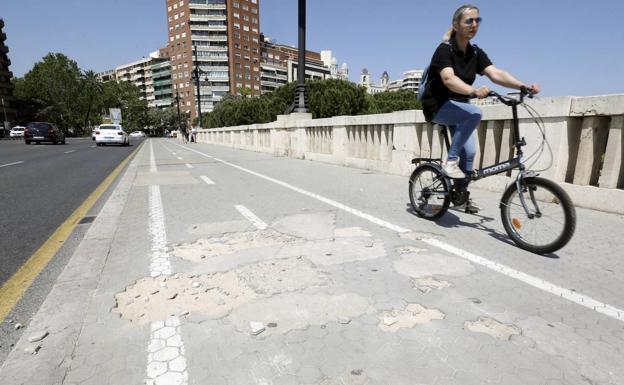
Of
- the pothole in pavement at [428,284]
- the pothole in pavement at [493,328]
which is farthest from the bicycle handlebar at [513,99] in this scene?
the pothole in pavement at [493,328]

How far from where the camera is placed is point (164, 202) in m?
5.41

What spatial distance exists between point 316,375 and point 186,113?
121 metres

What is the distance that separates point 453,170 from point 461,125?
0.49 metres

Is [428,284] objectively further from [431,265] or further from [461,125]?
[461,125]

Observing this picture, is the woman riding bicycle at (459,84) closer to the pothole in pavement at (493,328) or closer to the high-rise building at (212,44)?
the pothole in pavement at (493,328)

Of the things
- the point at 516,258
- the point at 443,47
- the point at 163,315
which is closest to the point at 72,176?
the point at 163,315

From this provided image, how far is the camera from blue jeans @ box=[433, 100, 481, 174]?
3.58m

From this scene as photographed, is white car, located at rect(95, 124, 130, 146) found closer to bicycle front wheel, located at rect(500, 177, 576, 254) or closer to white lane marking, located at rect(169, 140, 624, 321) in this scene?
white lane marking, located at rect(169, 140, 624, 321)

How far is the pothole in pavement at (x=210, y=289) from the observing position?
214cm

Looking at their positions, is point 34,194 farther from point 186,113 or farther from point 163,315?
point 186,113

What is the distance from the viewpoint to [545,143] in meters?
5.10

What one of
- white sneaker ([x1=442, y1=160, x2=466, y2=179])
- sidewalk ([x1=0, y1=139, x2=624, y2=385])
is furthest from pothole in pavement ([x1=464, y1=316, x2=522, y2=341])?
white sneaker ([x1=442, y1=160, x2=466, y2=179])

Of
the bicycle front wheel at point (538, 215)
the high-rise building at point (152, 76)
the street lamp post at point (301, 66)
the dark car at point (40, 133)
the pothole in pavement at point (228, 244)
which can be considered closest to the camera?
the bicycle front wheel at point (538, 215)

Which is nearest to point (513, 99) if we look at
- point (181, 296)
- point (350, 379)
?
point (350, 379)
